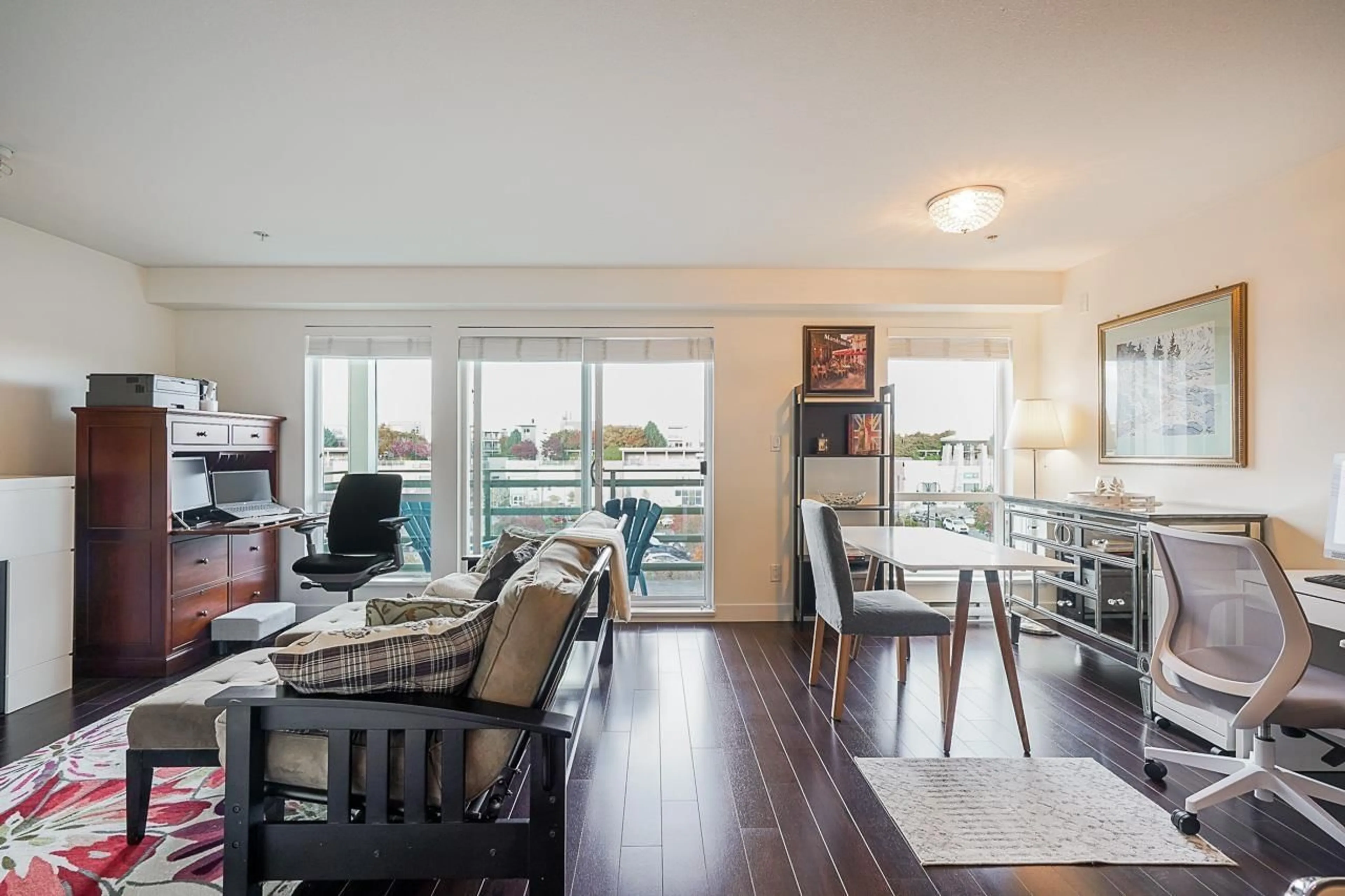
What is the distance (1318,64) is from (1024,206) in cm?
122

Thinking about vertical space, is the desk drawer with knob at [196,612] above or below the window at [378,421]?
below

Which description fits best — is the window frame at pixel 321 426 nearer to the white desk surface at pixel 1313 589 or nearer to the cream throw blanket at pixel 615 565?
the cream throw blanket at pixel 615 565

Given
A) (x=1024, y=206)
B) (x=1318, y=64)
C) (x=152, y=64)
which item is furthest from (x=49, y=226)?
(x=1318, y=64)

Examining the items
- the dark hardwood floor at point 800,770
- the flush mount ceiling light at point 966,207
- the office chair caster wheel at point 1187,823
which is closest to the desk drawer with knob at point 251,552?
the dark hardwood floor at point 800,770

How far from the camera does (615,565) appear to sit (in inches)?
116

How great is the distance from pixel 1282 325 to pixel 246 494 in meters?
5.86

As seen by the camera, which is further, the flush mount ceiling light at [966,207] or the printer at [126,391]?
the printer at [126,391]

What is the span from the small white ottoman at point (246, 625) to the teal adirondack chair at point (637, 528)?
2.24m

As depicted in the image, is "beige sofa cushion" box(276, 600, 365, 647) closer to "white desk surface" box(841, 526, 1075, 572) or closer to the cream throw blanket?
the cream throw blanket

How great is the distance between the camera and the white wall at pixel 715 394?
459 centimetres

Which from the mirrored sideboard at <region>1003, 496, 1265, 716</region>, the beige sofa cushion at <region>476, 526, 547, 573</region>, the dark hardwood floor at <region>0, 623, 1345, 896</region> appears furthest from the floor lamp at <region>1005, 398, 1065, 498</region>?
the beige sofa cushion at <region>476, 526, 547, 573</region>

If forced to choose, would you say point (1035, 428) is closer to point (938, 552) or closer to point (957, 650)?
point (938, 552)

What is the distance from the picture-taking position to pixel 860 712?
2.96 metres

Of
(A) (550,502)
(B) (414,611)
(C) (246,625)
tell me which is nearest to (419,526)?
(A) (550,502)
